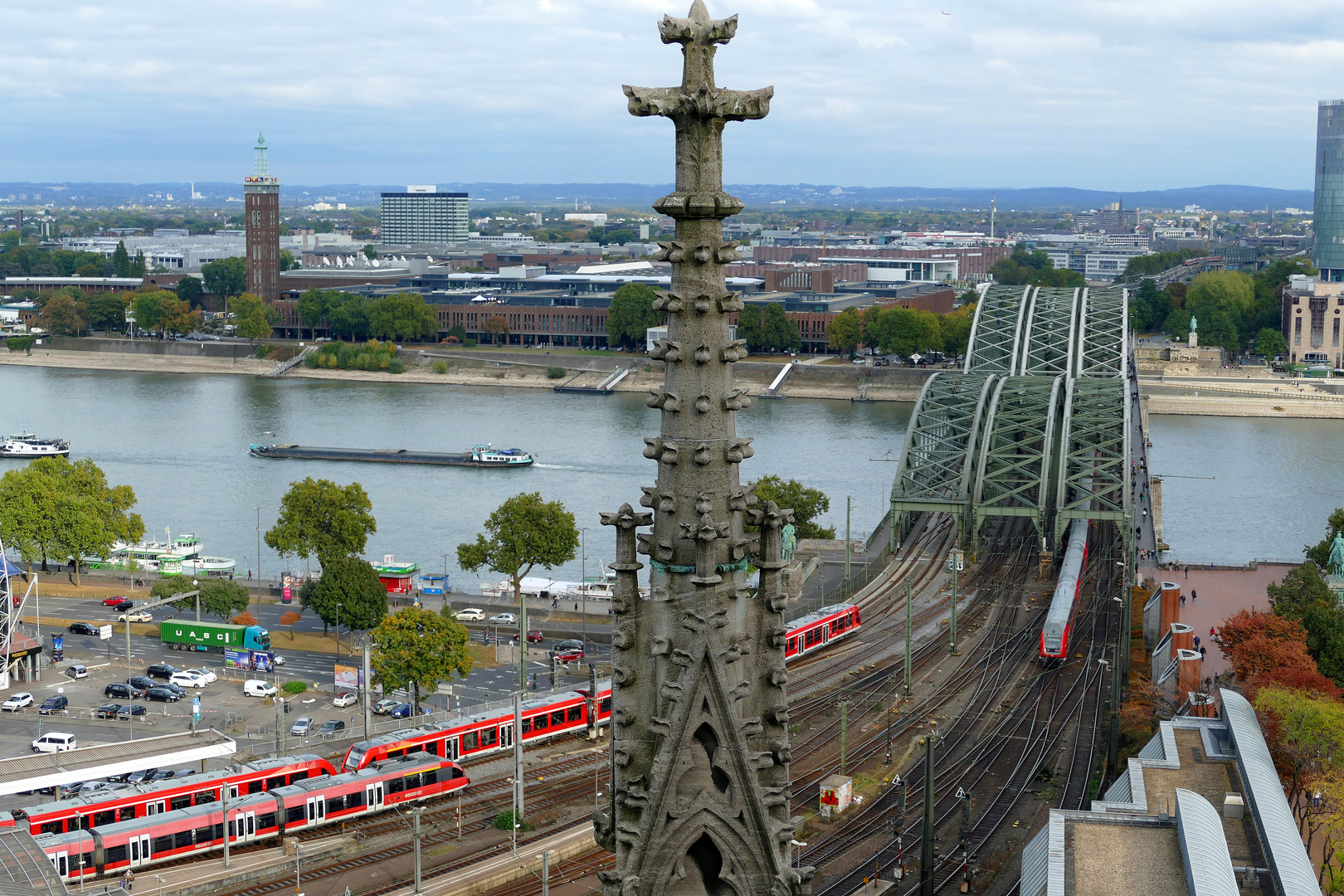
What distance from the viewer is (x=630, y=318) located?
93062 millimetres

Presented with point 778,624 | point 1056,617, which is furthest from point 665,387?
point 1056,617

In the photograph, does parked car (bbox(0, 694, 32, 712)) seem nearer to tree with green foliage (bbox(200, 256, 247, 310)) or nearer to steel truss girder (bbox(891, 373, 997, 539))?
steel truss girder (bbox(891, 373, 997, 539))

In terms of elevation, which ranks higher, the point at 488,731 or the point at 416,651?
the point at 416,651

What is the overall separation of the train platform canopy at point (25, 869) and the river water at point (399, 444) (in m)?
17.9

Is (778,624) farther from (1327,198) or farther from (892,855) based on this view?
(1327,198)

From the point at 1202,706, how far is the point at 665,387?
19.5m

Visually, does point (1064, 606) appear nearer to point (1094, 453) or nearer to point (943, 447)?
point (943, 447)

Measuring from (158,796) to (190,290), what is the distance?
10284 cm

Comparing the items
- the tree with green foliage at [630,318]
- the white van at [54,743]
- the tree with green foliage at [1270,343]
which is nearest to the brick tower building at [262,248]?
the tree with green foliage at [630,318]

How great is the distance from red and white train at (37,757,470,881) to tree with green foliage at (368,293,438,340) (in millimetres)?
77254

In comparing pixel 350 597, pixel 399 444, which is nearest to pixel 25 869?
pixel 350 597

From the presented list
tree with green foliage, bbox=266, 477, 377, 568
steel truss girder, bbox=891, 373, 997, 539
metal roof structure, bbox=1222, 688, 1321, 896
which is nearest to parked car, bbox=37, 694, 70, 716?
tree with green foliage, bbox=266, 477, 377, 568

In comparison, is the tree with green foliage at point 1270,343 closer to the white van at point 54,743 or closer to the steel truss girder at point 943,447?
the steel truss girder at point 943,447

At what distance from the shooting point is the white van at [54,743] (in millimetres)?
24906
